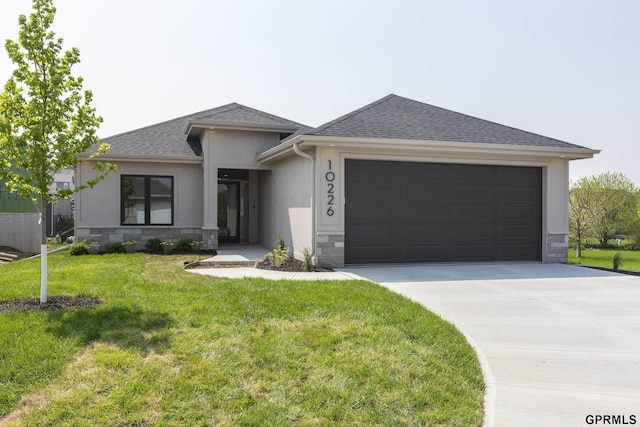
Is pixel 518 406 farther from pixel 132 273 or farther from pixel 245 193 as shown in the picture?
pixel 245 193

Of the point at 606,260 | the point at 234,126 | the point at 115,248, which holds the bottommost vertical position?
the point at 606,260

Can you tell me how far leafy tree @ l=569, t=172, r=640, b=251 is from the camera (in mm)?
23219

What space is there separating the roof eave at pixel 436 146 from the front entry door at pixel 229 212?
509 centimetres

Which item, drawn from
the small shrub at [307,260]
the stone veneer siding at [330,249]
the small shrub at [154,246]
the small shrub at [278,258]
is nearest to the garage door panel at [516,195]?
the stone veneer siding at [330,249]

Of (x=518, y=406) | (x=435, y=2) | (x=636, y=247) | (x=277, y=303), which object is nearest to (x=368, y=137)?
(x=435, y=2)

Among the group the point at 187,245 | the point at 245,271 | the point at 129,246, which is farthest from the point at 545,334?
the point at 129,246

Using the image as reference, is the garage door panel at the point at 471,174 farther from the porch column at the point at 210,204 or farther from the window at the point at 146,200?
the window at the point at 146,200

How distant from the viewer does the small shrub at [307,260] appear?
9.75 metres

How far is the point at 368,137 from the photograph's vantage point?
9.77m

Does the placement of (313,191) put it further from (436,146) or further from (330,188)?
(436,146)

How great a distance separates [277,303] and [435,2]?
8275mm

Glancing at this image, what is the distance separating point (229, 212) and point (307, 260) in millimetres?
7226

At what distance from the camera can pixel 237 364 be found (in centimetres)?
415

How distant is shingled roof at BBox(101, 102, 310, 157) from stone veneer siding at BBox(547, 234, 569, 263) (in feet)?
26.3
